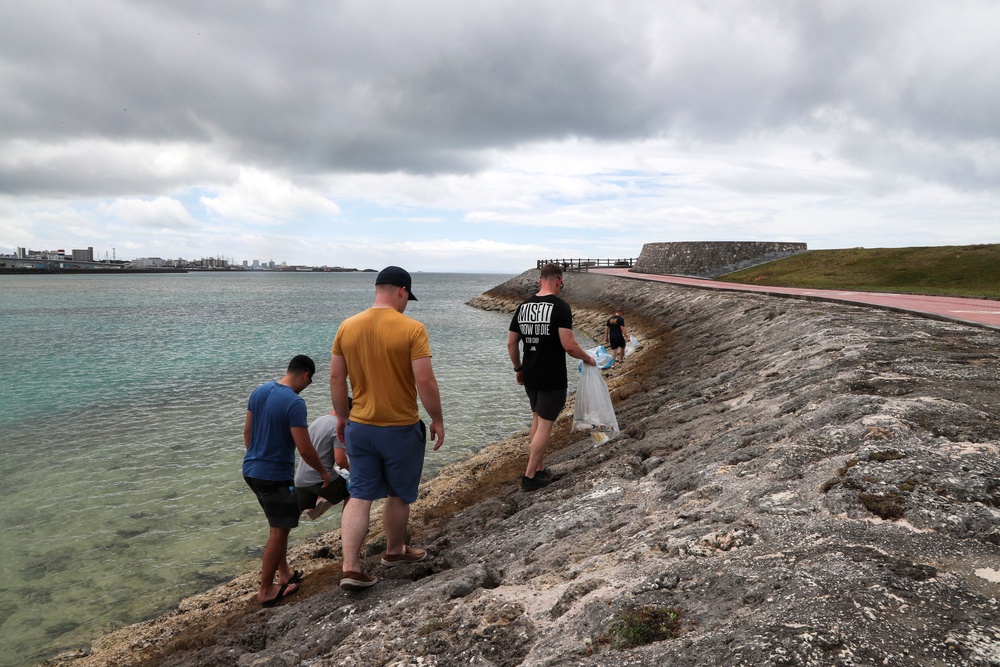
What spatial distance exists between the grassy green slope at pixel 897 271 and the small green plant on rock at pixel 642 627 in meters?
24.9

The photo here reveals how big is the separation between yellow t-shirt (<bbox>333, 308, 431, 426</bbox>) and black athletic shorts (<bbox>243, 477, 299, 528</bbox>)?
4.79ft

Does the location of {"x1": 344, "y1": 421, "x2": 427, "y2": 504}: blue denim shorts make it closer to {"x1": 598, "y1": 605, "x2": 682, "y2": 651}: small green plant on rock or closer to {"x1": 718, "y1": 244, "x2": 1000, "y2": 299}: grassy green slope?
{"x1": 598, "y1": 605, "x2": 682, "y2": 651}: small green plant on rock

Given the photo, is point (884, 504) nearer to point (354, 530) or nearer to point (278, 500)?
point (354, 530)

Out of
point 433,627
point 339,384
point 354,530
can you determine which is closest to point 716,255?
point 339,384

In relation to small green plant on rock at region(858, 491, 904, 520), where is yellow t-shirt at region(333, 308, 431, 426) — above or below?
above

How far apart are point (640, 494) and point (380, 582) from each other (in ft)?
8.32

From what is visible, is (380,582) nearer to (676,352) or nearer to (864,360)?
(864,360)

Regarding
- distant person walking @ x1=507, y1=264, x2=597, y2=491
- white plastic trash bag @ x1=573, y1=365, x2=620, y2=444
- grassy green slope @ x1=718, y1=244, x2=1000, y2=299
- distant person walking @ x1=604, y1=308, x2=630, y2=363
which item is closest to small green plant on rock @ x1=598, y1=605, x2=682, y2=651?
distant person walking @ x1=507, y1=264, x2=597, y2=491

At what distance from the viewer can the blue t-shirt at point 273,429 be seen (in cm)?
491

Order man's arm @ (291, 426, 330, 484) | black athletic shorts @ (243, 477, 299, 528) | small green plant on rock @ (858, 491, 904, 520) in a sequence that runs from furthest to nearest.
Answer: black athletic shorts @ (243, 477, 299, 528) → man's arm @ (291, 426, 330, 484) → small green plant on rock @ (858, 491, 904, 520)

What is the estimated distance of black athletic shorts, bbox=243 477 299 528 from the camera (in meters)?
5.04

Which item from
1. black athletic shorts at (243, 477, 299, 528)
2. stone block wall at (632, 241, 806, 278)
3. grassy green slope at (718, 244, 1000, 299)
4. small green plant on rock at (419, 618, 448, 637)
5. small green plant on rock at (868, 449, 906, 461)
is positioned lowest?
small green plant on rock at (419, 618, 448, 637)

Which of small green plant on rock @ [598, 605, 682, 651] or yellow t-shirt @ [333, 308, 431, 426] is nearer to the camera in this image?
small green plant on rock @ [598, 605, 682, 651]

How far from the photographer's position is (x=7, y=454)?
39.3 ft
